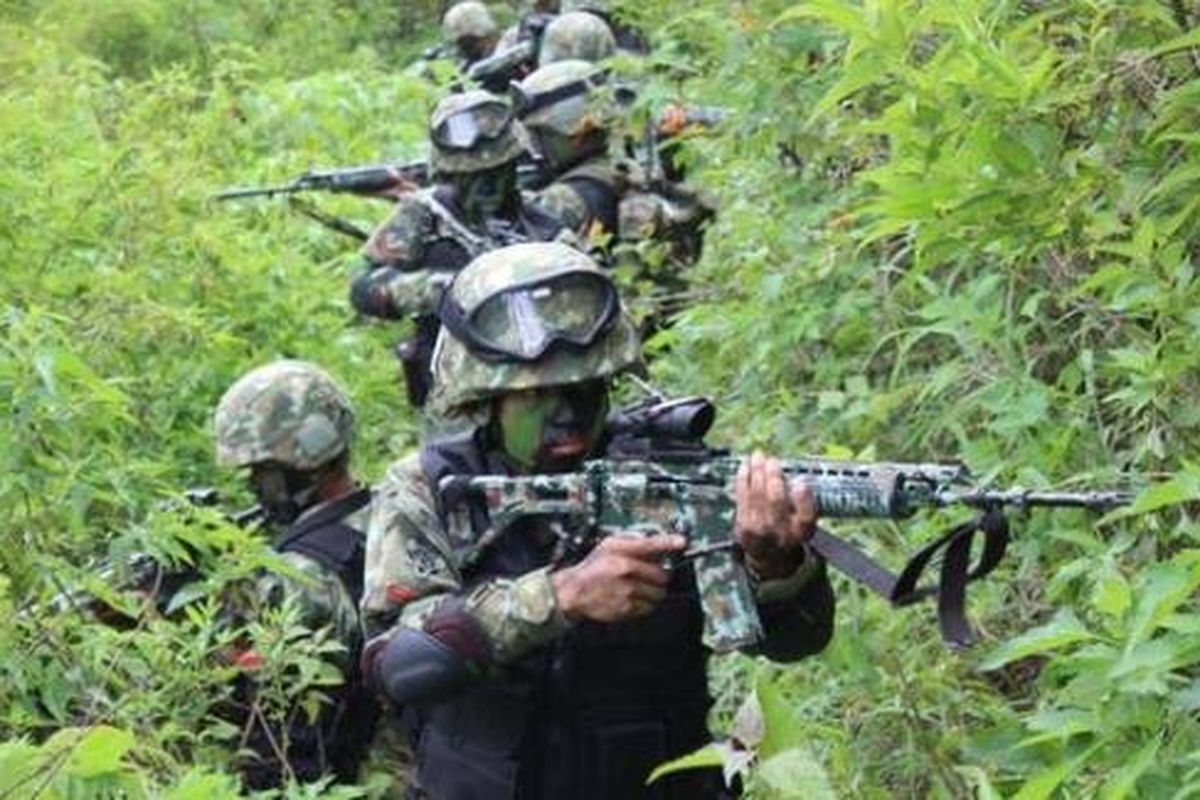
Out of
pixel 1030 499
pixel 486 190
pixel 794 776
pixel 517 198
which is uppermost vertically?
pixel 1030 499

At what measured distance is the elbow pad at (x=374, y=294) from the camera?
8.48 m

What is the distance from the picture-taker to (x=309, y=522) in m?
5.33

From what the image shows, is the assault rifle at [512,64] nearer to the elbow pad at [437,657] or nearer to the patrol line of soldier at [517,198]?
the patrol line of soldier at [517,198]

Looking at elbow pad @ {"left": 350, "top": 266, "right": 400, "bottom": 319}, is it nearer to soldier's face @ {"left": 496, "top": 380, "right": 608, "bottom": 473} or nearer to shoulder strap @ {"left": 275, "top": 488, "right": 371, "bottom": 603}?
shoulder strap @ {"left": 275, "top": 488, "right": 371, "bottom": 603}

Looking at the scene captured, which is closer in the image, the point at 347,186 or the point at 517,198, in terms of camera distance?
the point at 517,198

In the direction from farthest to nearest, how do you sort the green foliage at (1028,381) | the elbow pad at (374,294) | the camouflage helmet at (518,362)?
the elbow pad at (374,294)
the camouflage helmet at (518,362)
the green foliage at (1028,381)

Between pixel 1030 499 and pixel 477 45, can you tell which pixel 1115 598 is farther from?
pixel 477 45

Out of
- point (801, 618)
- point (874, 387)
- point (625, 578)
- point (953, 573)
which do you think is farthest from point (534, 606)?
point (874, 387)

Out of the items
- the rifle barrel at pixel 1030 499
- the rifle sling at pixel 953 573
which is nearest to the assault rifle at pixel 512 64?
the rifle sling at pixel 953 573

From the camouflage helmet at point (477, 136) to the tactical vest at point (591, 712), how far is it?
4235 mm

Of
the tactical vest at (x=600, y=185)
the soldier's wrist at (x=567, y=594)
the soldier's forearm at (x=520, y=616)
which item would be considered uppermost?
the soldier's wrist at (x=567, y=594)

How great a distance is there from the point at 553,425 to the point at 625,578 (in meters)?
0.39

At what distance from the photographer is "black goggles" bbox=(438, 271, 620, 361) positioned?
421 centimetres

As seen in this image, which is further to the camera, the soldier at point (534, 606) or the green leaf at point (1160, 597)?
the soldier at point (534, 606)
